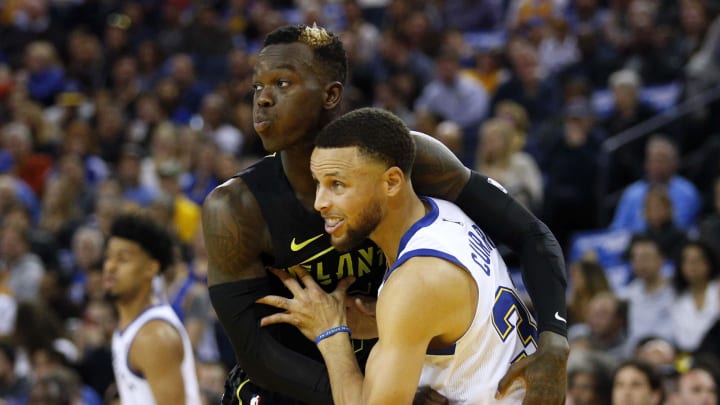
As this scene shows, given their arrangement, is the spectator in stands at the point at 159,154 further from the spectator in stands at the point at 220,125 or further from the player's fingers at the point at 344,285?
the player's fingers at the point at 344,285

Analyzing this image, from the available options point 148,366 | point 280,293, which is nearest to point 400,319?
point 280,293

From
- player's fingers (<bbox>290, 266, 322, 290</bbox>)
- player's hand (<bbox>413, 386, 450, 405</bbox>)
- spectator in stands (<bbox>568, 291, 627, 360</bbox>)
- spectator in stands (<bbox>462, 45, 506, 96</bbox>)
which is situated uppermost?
spectator in stands (<bbox>462, 45, 506, 96</bbox>)

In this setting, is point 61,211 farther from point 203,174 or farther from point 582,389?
point 582,389

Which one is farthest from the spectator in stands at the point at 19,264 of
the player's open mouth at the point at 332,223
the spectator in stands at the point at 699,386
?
the player's open mouth at the point at 332,223

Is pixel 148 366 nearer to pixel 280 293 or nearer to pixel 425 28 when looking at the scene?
pixel 280 293

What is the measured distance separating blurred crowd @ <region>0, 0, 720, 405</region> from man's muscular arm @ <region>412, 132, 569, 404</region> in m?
A: 2.83

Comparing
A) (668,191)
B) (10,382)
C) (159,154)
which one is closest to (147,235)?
(10,382)

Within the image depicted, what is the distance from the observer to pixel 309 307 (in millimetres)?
4277

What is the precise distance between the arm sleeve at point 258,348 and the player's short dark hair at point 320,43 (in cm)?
83

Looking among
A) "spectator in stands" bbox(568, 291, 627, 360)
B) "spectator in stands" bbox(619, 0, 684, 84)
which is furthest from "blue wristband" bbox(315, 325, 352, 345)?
"spectator in stands" bbox(619, 0, 684, 84)

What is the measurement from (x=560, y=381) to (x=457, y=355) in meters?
0.40

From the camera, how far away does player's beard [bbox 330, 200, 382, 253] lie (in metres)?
3.91

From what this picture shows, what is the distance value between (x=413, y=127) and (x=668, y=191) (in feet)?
9.72

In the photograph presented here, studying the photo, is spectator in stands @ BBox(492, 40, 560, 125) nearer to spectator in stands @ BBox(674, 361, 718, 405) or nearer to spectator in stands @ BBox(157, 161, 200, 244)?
spectator in stands @ BBox(157, 161, 200, 244)
